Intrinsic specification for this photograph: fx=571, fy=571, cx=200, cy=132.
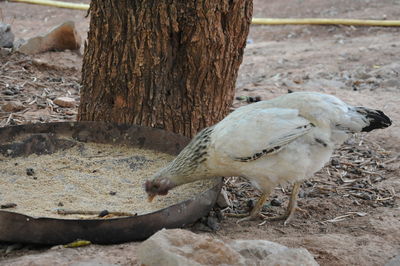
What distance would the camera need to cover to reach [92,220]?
10.1 ft

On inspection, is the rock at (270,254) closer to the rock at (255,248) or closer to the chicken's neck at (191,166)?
the rock at (255,248)

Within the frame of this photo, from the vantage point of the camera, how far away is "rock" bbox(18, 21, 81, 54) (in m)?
7.39

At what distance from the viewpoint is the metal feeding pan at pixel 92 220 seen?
3070mm

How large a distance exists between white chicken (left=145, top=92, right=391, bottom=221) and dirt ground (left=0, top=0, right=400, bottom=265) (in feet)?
1.35

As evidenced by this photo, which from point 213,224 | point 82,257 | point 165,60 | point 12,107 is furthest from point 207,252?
point 12,107

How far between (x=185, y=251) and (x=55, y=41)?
5.65 metres

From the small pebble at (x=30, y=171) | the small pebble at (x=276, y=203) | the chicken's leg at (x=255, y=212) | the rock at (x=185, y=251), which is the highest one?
the rock at (x=185, y=251)

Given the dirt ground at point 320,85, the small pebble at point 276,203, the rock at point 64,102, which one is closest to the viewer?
the dirt ground at point 320,85

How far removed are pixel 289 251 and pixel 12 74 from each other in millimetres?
4998

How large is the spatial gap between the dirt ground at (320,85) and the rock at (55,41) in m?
0.14

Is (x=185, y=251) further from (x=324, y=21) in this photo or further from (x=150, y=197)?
(x=324, y=21)

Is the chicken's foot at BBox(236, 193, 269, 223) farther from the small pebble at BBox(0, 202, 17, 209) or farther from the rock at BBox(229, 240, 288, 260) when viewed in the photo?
the small pebble at BBox(0, 202, 17, 209)

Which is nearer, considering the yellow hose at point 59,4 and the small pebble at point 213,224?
the small pebble at point 213,224

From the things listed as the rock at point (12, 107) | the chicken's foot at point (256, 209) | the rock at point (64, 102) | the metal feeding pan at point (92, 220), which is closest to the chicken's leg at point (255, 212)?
the chicken's foot at point (256, 209)
